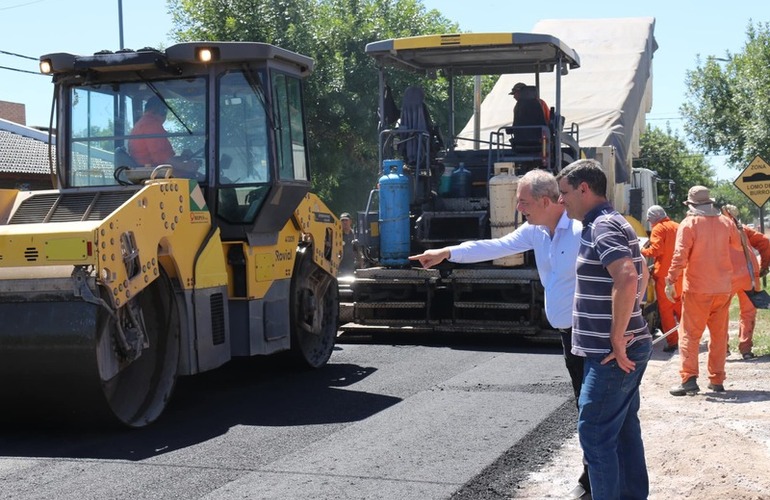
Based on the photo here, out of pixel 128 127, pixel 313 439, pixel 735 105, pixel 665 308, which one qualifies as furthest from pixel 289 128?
pixel 735 105

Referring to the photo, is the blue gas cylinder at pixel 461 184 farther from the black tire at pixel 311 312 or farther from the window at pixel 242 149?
the window at pixel 242 149

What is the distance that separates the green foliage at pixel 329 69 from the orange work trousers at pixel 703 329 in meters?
13.9

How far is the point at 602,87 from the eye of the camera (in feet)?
59.7

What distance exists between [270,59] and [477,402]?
3350 millimetres

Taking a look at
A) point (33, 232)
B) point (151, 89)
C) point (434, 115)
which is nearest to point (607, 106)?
point (434, 115)

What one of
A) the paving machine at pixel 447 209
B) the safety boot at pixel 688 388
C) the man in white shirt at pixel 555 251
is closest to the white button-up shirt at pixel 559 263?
the man in white shirt at pixel 555 251

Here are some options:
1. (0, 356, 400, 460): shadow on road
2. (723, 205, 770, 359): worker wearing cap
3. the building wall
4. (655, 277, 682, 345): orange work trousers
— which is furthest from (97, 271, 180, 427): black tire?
the building wall

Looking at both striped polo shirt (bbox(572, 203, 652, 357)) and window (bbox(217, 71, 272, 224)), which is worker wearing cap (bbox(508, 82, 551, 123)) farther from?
striped polo shirt (bbox(572, 203, 652, 357))

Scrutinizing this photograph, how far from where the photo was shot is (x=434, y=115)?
23.9 m

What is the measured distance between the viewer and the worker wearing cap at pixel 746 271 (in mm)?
11023

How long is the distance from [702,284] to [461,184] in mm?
4905

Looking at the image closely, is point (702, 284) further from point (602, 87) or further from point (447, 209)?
point (602, 87)

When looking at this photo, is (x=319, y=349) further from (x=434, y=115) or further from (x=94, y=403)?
(x=434, y=115)

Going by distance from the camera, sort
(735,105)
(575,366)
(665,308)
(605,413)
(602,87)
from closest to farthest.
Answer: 1. (605,413)
2. (575,366)
3. (665,308)
4. (602,87)
5. (735,105)
